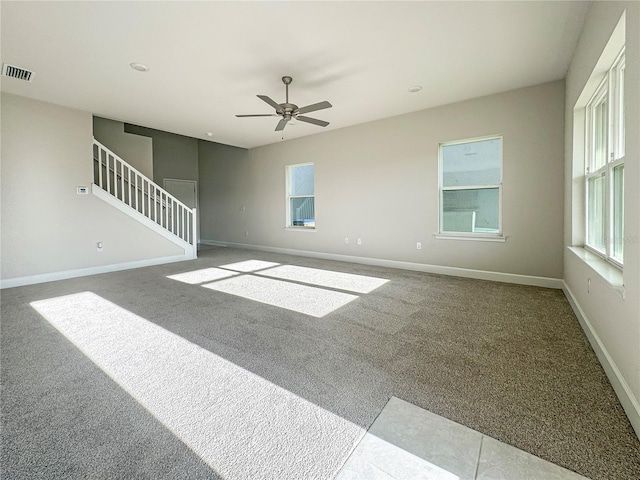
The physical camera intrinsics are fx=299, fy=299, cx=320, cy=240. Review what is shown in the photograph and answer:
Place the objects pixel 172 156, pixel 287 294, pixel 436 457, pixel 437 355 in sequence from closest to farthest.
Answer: pixel 436 457
pixel 437 355
pixel 287 294
pixel 172 156

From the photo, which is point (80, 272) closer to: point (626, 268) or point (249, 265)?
point (249, 265)

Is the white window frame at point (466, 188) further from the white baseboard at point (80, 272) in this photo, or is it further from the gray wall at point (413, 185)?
the white baseboard at point (80, 272)

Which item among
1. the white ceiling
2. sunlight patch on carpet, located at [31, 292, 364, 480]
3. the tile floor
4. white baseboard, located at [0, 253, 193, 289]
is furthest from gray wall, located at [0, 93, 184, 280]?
the tile floor

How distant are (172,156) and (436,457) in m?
9.23

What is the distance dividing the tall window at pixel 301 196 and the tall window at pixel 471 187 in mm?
2815

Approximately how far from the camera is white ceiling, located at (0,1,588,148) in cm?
254

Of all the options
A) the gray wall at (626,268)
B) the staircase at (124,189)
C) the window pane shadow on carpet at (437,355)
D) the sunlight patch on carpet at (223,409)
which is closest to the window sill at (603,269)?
the gray wall at (626,268)

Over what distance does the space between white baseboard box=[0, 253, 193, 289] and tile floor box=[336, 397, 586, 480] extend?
5.42m

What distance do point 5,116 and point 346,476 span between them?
599cm

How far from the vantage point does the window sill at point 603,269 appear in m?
1.86

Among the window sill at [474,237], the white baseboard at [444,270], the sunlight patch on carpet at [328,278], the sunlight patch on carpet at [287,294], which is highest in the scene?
the window sill at [474,237]

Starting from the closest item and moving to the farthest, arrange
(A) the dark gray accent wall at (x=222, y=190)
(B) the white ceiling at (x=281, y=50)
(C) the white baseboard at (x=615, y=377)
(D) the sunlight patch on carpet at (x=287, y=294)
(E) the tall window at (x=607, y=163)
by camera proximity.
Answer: (C) the white baseboard at (x=615, y=377) < (E) the tall window at (x=607, y=163) < (B) the white ceiling at (x=281, y=50) < (D) the sunlight patch on carpet at (x=287, y=294) < (A) the dark gray accent wall at (x=222, y=190)

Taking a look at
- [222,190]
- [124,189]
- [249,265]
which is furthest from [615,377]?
[222,190]

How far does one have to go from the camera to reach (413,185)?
5.13m
